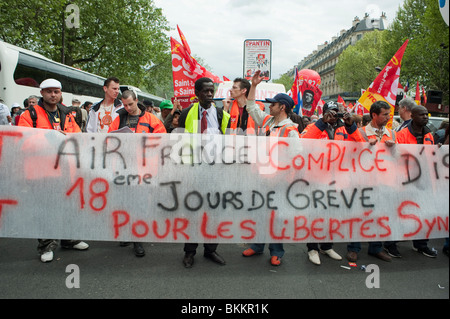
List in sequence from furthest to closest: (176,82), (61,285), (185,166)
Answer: (176,82)
(185,166)
(61,285)

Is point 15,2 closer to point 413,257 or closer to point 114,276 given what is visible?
point 114,276

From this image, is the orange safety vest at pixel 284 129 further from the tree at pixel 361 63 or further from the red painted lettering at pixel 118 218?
the tree at pixel 361 63

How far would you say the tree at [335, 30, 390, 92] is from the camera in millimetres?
46219

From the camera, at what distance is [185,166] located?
10.2 ft

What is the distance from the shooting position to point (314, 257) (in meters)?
3.52

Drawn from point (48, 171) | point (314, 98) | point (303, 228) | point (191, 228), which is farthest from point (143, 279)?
point (314, 98)

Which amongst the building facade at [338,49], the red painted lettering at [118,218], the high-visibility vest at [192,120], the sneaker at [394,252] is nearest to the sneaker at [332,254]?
the sneaker at [394,252]

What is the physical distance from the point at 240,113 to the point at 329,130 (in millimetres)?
1259

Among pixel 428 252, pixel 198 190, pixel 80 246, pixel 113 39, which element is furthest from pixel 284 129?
pixel 113 39

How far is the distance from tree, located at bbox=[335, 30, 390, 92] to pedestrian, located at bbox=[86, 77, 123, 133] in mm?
47164

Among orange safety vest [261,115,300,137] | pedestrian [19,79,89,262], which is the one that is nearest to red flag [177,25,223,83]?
pedestrian [19,79,89,262]

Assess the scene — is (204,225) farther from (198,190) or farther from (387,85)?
(387,85)

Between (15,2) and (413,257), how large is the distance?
60.7 ft

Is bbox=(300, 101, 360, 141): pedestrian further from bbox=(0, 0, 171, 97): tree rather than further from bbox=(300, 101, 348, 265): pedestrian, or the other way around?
→ bbox=(0, 0, 171, 97): tree
